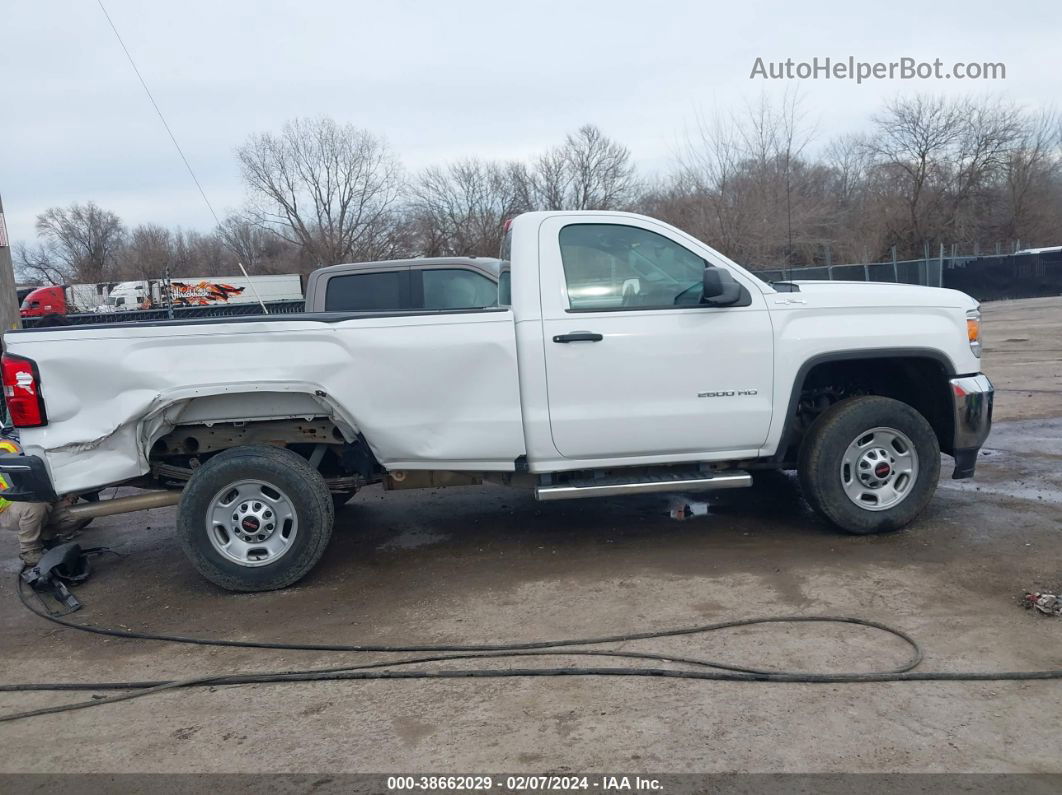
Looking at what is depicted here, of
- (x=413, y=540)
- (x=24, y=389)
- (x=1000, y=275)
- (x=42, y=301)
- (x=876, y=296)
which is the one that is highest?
(x=42, y=301)

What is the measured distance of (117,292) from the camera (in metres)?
39.5

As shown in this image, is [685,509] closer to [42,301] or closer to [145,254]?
[42,301]

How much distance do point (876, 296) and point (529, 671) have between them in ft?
10.9

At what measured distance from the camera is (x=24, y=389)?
4805 mm

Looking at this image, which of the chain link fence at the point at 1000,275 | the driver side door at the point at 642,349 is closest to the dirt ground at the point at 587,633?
the driver side door at the point at 642,349

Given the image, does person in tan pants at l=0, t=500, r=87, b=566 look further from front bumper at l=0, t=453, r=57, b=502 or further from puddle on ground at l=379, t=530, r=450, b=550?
puddle on ground at l=379, t=530, r=450, b=550

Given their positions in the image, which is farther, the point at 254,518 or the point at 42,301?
the point at 42,301

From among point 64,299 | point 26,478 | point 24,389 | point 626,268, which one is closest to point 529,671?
point 626,268

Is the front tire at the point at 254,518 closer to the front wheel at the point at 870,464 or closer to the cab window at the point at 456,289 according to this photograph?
the front wheel at the point at 870,464

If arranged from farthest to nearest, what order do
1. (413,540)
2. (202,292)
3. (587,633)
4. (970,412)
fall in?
(202,292) → (413,540) → (970,412) → (587,633)

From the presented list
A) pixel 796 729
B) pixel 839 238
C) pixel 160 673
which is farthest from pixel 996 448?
pixel 839 238

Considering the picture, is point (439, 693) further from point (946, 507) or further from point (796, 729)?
point (946, 507)

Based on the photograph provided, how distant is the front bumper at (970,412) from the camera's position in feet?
18.0

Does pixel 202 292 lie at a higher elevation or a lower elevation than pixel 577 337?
higher
